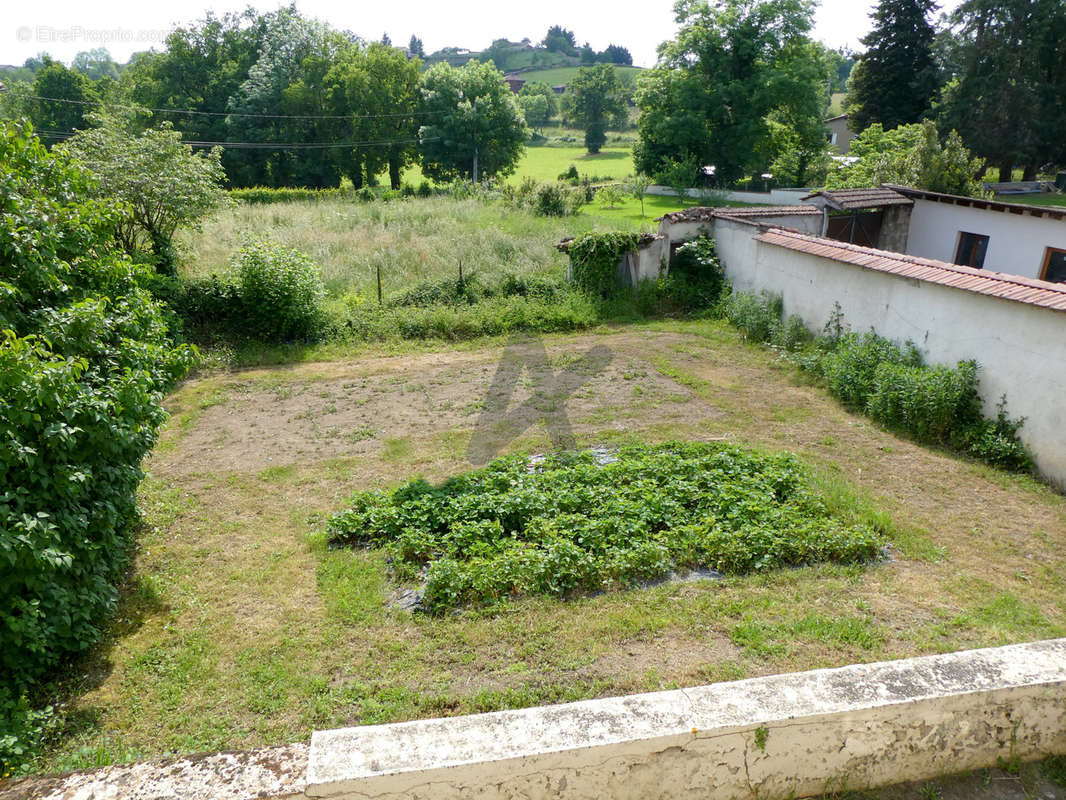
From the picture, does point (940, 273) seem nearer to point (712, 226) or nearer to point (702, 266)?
point (702, 266)

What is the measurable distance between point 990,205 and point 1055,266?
1923mm

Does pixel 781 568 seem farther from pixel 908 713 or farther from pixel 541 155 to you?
pixel 541 155

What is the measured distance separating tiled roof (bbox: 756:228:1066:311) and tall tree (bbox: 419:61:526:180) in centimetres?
3410

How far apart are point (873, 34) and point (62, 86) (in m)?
55.1

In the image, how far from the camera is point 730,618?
5219 millimetres

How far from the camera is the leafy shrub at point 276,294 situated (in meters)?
13.2

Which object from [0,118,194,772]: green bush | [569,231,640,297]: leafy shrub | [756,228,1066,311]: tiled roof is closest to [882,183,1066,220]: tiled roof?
[756,228,1066,311]: tiled roof

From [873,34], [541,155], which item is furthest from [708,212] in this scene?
[541,155]

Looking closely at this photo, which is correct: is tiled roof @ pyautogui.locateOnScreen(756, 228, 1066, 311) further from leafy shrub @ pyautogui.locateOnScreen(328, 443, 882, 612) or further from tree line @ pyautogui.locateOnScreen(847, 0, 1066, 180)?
tree line @ pyautogui.locateOnScreen(847, 0, 1066, 180)

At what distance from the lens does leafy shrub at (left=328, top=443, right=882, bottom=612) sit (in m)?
5.64

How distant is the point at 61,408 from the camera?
4.63 m

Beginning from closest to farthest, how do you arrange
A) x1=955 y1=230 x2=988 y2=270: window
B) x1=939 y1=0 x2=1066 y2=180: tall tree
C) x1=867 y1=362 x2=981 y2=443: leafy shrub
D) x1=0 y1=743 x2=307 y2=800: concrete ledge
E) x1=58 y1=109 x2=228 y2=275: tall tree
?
x1=0 y1=743 x2=307 y2=800: concrete ledge
x1=867 y1=362 x2=981 y2=443: leafy shrub
x1=58 y1=109 x2=228 y2=275: tall tree
x1=955 y1=230 x2=988 y2=270: window
x1=939 y1=0 x2=1066 y2=180: tall tree

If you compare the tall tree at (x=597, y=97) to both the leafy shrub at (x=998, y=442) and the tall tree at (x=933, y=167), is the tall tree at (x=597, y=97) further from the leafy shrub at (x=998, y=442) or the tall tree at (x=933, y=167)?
the leafy shrub at (x=998, y=442)

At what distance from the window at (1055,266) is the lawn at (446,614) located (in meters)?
8.38
